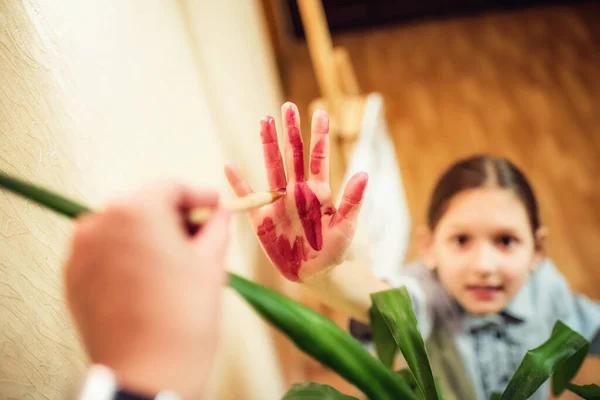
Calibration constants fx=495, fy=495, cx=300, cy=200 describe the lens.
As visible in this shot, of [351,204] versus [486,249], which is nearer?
[351,204]

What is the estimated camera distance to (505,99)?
6.95 ft

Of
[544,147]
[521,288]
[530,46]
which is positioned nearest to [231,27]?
[521,288]

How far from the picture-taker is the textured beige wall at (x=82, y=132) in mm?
355

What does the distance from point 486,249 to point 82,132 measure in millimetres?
585

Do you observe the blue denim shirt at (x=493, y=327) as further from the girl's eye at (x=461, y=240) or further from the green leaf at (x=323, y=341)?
the green leaf at (x=323, y=341)

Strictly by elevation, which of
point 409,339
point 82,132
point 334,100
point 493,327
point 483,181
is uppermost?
point 334,100

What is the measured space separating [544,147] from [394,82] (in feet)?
2.44

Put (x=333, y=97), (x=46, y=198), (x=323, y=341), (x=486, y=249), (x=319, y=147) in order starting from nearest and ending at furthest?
1. (x=46, y=198)
2. (x=323, y=341)
3. (x=319, y=147)
4. (x=486, y=249)
5. (x=333, y=97)

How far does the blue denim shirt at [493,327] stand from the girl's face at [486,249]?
1.2 inches

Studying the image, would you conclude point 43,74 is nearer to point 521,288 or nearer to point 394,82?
point 521,288

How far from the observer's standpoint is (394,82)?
2326 mm

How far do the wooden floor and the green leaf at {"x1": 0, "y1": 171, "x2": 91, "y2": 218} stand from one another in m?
1.14

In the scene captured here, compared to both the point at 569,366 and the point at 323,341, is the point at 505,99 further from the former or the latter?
the point at 323,341

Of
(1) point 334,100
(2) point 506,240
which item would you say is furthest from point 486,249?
(1) point 334,100
